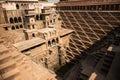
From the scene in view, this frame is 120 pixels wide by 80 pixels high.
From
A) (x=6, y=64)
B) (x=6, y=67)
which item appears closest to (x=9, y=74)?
(x=6, y=67)

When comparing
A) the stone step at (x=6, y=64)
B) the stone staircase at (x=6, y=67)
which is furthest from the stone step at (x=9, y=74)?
the stone step at (x=6, y=64)

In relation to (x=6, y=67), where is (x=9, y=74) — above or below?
below

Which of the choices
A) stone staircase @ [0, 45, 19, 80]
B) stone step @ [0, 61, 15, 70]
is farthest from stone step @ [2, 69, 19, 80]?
stone step @ [0, 61, 15, 70]

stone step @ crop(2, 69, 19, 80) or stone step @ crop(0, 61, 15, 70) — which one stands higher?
stone step @ crop(0, 61, 15, 70)

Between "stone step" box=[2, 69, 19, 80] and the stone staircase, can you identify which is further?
the stone staircase

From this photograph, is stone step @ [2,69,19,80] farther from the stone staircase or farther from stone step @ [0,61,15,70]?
stone step @ [0,61,15,70]

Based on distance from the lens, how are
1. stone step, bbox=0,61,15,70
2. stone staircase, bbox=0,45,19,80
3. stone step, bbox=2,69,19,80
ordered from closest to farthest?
stone step, bbox=2,69,19,80, stone staircase, bbox=0,45,19,80, stone step, bbox=0,61,15,70

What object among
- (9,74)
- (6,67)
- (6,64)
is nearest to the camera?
(9,74)

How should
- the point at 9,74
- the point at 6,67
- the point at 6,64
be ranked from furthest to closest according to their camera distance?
the point at 6,64 < the point at 6,67 < the point at 9,74

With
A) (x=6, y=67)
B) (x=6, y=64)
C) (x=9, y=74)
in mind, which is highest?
(x=6, y=64)

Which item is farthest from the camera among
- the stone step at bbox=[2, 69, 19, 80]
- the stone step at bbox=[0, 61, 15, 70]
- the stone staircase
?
the stone step at bbox=[0, 61, 15, 70]

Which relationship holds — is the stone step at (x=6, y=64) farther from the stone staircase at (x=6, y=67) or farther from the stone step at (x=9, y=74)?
the stone step at (x=9, y=74)

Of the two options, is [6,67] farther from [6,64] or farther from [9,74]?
[9,74]

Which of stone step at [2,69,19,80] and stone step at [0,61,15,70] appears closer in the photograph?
stone step at [2,69,19,80]
